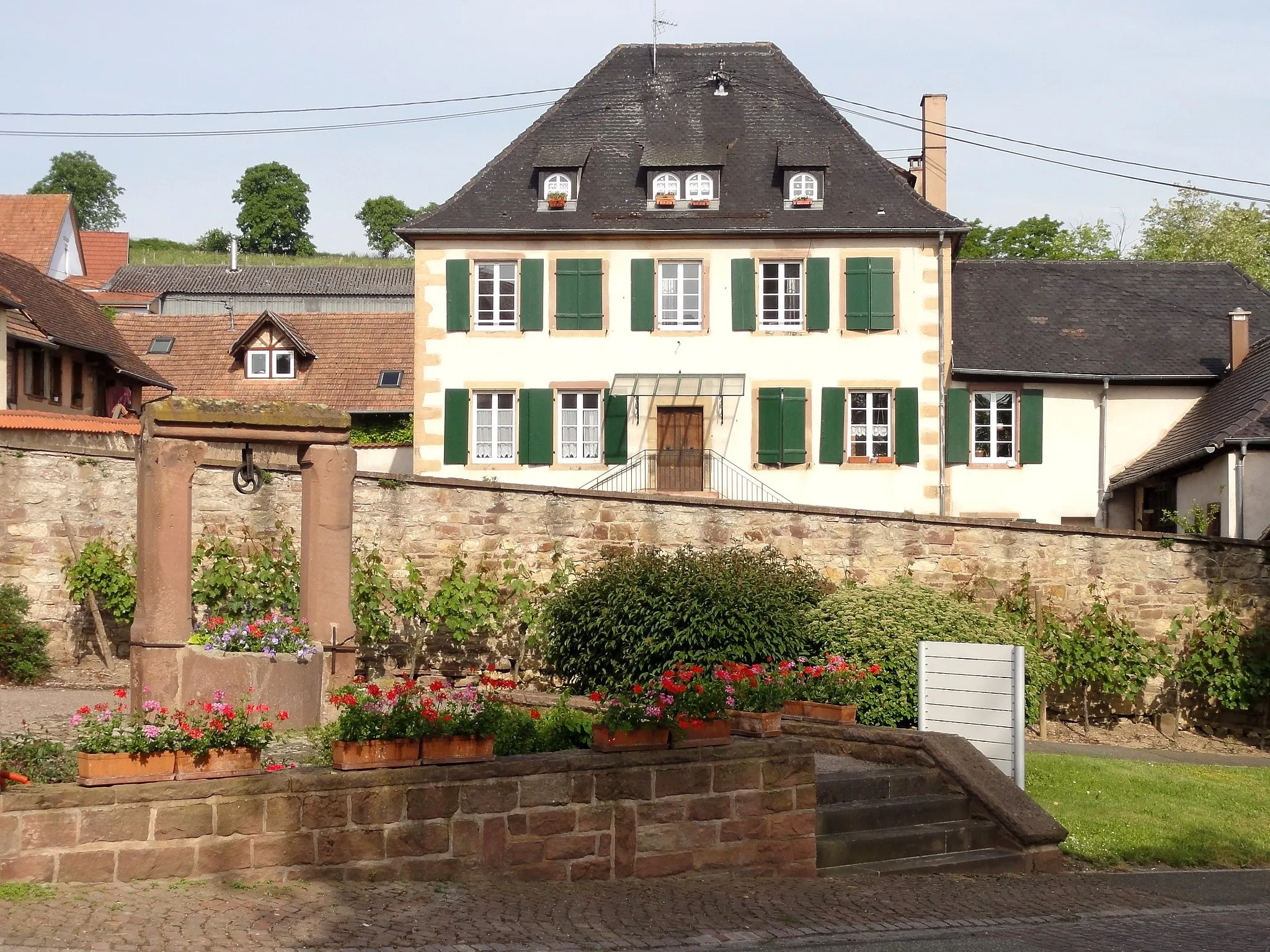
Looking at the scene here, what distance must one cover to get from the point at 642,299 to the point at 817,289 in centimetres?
323

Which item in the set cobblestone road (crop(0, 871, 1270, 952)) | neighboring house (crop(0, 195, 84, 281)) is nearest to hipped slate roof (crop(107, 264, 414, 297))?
neighboring house (crop(0, 195, 84, 281))

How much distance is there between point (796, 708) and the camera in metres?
12.4

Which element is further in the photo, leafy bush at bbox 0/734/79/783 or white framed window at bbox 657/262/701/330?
white framed window at bbox 657/262/701/330

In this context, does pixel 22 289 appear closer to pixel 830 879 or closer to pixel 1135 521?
pixel 1135 521

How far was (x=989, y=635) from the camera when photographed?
52.9 feet

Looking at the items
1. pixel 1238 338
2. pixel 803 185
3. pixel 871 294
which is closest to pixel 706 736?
pixel 871 294

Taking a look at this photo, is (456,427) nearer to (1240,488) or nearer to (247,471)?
(1240,488)

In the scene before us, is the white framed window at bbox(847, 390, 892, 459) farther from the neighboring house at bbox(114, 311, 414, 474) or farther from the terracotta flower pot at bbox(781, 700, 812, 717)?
the terracotta flower pot at bbox(781, 700, 812, 717)

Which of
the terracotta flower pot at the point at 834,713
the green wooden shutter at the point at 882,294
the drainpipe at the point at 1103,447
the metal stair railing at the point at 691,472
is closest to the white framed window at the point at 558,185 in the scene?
the metal stair railing at the point at 691,472

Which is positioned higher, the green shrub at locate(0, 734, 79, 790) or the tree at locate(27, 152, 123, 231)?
the tree at locate(27, 152, 123, 231)

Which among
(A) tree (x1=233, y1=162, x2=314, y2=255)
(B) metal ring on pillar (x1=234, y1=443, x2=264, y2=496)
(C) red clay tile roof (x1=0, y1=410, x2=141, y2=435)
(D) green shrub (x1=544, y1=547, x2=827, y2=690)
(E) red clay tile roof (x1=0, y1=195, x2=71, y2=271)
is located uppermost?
(A) tree (x1=233, y1=162, x2=314, y2=255)

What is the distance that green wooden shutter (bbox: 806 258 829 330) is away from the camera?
28938 mm

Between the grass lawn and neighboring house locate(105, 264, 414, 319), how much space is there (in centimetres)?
5055

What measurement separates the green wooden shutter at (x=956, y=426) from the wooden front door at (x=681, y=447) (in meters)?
4.52
